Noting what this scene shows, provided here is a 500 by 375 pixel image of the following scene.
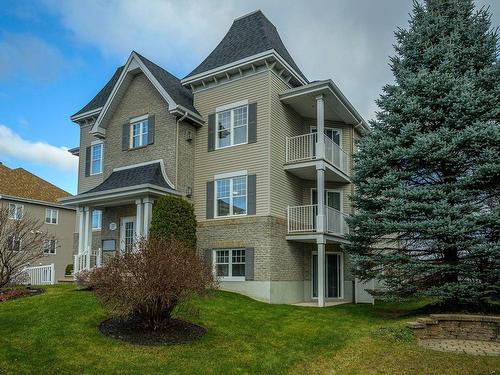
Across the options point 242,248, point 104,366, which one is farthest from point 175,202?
point 104,366

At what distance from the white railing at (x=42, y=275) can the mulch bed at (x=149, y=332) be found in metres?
11.6

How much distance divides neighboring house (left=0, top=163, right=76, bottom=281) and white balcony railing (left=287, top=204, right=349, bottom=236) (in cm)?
2325

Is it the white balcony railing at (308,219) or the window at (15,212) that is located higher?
the window at (15,212)

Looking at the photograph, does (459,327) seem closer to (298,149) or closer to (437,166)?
(437,166)

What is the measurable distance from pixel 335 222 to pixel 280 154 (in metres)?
3.80

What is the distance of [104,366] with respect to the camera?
26.1 ft

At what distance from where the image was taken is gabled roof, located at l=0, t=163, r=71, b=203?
1393 inches

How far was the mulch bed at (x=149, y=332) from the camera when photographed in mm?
9453

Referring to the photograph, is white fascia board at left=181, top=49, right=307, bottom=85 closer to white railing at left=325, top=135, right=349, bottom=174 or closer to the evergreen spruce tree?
white railing at left=325, top=135, right=349, bottom=174

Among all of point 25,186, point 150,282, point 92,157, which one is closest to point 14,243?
point 92,157

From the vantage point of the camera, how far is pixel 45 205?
37.4 meters

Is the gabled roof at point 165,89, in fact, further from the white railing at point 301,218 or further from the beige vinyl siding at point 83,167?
the white railing at point 301,218

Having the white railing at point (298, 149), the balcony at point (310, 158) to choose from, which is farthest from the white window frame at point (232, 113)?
the balcony at point (310, 158)

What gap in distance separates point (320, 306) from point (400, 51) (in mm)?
9393
